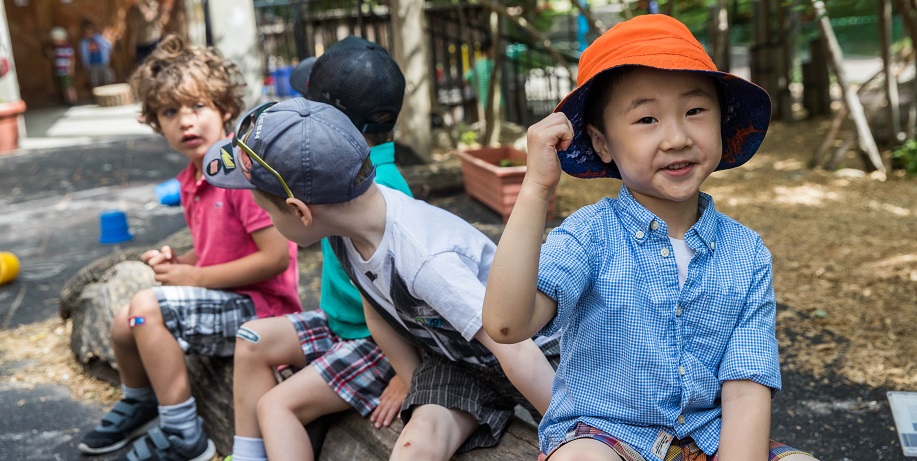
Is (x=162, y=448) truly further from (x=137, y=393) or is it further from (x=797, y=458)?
(x=797, y=458)

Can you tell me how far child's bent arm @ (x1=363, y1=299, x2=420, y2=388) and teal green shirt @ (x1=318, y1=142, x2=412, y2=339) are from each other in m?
0.23

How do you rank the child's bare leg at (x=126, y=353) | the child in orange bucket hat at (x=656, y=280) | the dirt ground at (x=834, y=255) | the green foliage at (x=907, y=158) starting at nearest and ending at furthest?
1. the child in orange bucket hat at (x=656, y=280)
2. the child's bare leg at (x=126, y=353)
3. the dirt ground at (x=834, y=255)
4. the green foliage at (x=907, y=158)

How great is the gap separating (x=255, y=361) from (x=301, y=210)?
0.64 meters

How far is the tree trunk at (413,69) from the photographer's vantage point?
21.4 feet

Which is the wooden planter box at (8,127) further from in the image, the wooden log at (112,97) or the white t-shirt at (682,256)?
the white t-shirt at (682,256)

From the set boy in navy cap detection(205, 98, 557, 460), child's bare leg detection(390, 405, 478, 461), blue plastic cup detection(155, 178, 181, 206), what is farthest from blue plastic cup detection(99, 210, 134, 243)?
child's bare leg detection(390, 405, 478, 461)

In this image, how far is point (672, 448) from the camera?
68.1 inches

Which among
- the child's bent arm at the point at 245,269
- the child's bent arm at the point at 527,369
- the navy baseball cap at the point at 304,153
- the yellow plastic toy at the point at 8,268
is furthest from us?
the yellow plastic toy at the point at 8,268

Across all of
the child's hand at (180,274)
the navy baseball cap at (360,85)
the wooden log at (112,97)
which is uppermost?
the navy baseball cap at (360,85)

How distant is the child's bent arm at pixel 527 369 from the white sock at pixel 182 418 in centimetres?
141

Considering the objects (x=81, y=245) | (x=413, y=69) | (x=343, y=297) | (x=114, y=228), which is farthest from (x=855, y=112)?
(x=81, y=245)

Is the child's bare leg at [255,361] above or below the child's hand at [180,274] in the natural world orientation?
Answer: below

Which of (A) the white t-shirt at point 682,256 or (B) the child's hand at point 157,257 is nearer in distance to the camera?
(A) the white t-shirt at point 682,256

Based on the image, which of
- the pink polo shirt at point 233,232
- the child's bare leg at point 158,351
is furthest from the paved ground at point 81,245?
the pink polo shirt at point 233,232
